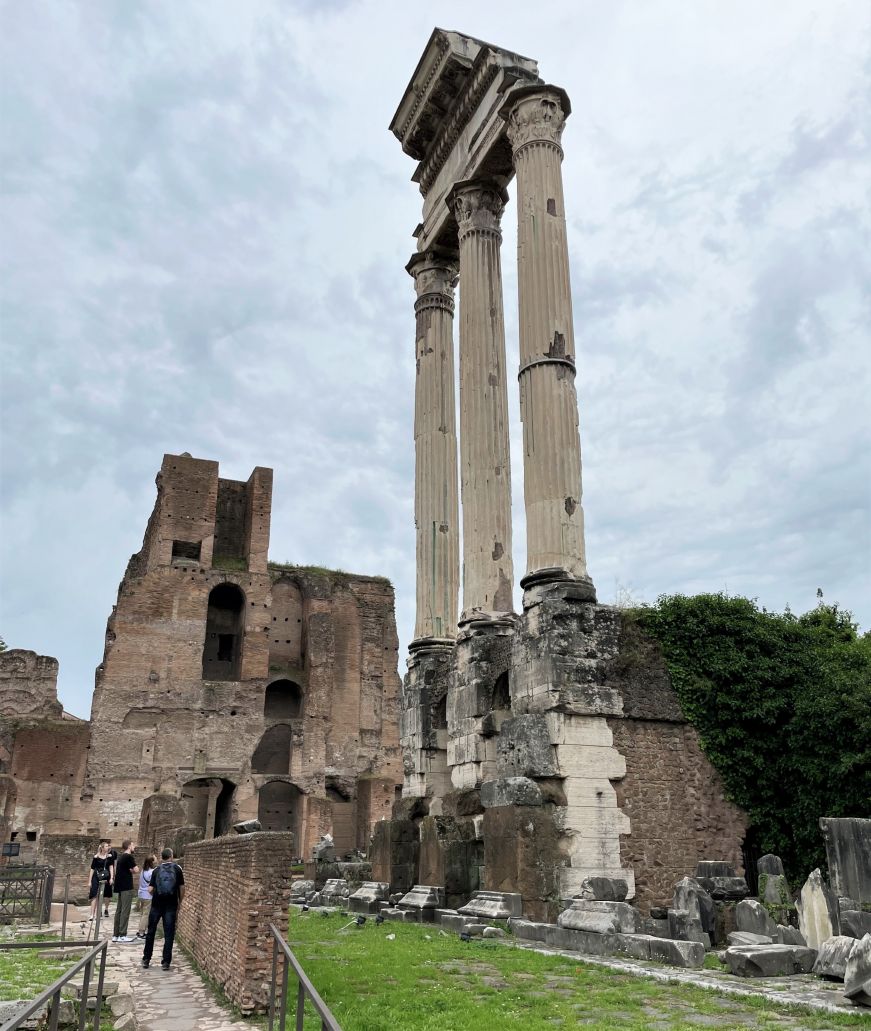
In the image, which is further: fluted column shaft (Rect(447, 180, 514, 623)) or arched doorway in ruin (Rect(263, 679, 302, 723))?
arched doorway in ruin (Rect(263, 679, 302, 723))

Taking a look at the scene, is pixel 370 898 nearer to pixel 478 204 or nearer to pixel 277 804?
pixel 478 204

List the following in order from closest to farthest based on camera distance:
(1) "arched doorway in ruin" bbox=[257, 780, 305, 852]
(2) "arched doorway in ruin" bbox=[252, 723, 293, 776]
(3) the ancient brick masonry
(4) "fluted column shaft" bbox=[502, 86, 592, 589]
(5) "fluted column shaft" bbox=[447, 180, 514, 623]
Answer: (4) "fluted column shaft" bbox=[502, 86, 592, 589] → (5) "fluted column shaft" bbox=[447, 180, 514, 623] → (3) the ancient brick masonry → (1) "arched doorway in ruin" bbox=[257, 780, 305, 852] → (2) "arched doorway in ruin" bbox=[252, 723, 293, 776]

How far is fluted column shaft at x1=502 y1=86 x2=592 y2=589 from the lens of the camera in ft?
40.3

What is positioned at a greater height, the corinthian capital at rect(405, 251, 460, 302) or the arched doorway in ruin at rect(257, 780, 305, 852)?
the corinthian capital at rect(405, 251, 460, 302)

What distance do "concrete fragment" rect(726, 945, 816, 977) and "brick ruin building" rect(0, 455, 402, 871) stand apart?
901 inches

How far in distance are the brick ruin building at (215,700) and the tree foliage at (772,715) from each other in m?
19.9

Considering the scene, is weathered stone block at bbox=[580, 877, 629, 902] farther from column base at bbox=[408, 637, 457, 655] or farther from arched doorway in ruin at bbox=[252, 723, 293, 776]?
arched doorway in ruin at bbox=[252, 723, 293, 776]

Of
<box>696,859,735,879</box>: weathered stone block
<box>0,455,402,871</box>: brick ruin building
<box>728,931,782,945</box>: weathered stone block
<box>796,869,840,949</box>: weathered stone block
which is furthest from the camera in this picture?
<box>0,455,402,871</box>: brick ruin building

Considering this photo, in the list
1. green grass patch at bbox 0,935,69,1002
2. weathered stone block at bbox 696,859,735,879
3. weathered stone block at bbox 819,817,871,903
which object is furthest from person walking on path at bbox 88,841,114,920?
weathered stone block at bbox 819,817,871,903

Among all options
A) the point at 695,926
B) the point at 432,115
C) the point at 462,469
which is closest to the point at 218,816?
the point at 462,469

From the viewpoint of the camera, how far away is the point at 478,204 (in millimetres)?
16438

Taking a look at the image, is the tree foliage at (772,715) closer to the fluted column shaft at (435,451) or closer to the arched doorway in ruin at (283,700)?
the fluted column shaft at (435,451)

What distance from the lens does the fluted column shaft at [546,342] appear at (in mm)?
12289

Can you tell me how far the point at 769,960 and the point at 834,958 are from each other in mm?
511
